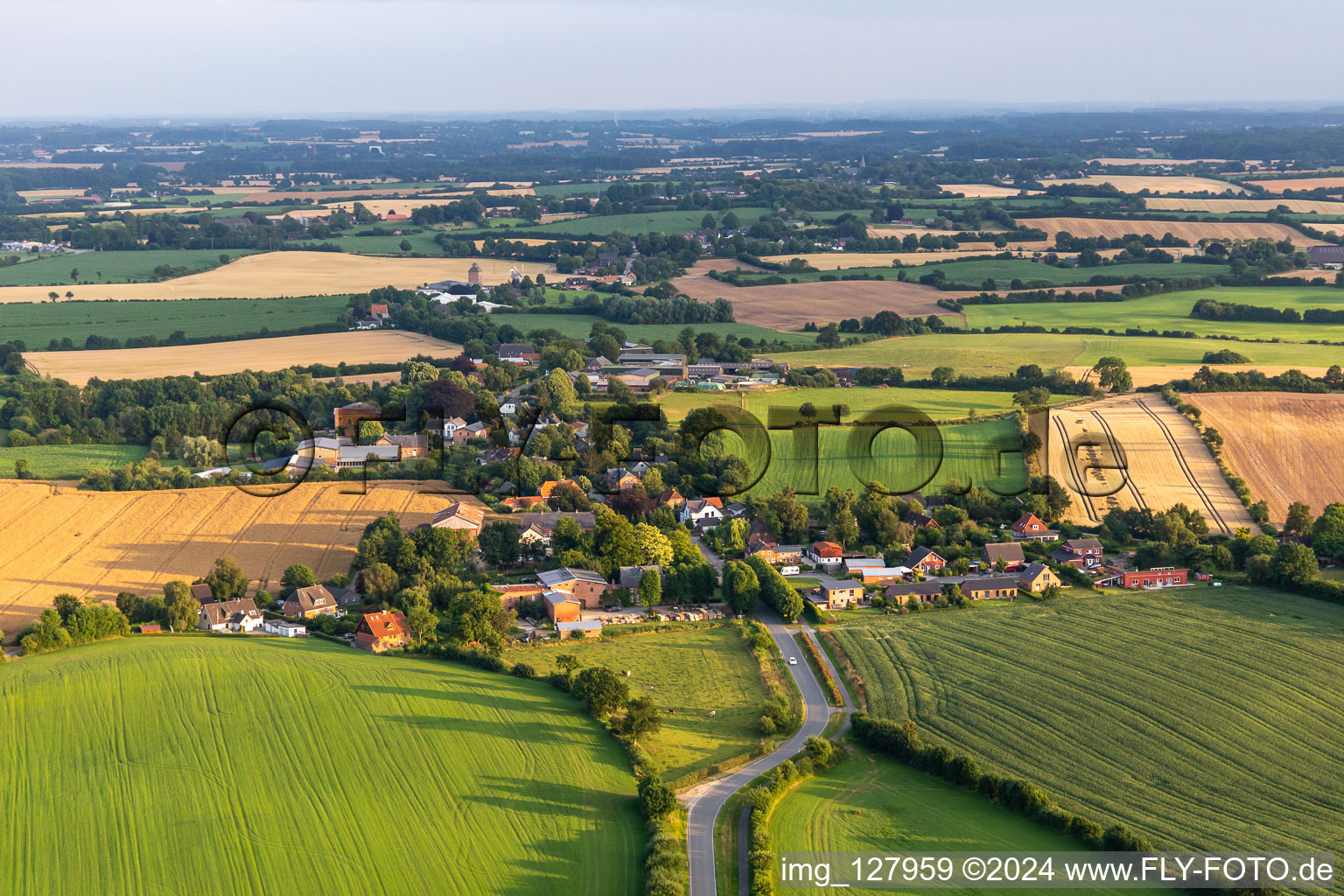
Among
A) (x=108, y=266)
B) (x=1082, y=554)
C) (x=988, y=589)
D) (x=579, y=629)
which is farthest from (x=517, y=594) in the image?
(x=108, y=266)

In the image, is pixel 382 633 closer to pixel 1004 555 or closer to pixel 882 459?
pixel 1004 555

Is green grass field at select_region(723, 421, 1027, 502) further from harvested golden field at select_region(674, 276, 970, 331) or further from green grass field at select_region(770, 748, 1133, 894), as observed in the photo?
harvested golden field at select_region(674, 276, 970, 331)

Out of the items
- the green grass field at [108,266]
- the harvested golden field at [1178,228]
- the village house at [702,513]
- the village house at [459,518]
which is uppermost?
the harvested golden field at [1178,228]

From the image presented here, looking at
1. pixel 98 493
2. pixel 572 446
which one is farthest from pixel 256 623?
pixel 572 446

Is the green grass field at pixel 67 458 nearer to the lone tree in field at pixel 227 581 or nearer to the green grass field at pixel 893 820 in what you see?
the lone tree in field at pixel 227 581

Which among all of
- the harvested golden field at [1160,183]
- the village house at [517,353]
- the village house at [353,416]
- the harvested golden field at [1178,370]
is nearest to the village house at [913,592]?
the harvested golden field at [1178,370]

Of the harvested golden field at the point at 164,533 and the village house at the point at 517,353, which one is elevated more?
the village house at the point at 517,353
